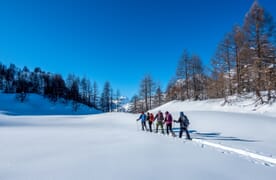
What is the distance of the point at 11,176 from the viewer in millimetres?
3988

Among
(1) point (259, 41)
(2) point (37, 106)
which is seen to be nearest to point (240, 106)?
(1) point (259, 41)

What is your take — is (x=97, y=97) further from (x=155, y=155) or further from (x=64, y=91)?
(x=155, y=155)

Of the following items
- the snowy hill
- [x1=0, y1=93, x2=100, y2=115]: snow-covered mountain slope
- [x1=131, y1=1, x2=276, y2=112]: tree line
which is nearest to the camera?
the snowy hill

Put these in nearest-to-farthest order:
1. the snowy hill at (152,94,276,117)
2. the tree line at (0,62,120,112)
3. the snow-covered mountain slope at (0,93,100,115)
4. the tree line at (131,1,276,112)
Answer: the snowy hill at (152,94,276,117), the tree line at (131,1,276,112), the snow-covered mountain slope at (0,93,100,115), the tree line at (0,62,120,112)

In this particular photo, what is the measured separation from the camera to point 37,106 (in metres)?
59.0

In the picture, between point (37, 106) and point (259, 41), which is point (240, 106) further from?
point (37, 106)

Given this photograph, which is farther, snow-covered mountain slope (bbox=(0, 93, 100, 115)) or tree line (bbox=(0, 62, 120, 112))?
tree line (bbox=(0, 62, 120, 112))

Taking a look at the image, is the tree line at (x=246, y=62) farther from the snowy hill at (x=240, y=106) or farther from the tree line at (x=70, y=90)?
the tree line at (x=70, y=90)

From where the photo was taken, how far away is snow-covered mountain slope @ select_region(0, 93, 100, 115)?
54.2 m

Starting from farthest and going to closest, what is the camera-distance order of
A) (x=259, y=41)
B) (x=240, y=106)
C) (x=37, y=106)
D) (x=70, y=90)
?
Answer: (x=70, y=90) < (x=37, y=106) < (x=240, y=106) < (x=259, y=41)

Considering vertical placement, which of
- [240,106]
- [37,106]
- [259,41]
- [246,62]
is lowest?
[240,106]

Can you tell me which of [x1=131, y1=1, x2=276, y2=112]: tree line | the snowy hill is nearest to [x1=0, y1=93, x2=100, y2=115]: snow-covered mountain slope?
[x1=131, y1=1, x2=276, y2=112]: tree line

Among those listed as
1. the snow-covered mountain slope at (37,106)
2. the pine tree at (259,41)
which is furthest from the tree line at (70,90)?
the pine tree at (259,41)

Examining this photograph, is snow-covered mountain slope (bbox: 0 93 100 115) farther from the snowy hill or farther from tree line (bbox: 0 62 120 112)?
the snowy hill
